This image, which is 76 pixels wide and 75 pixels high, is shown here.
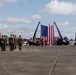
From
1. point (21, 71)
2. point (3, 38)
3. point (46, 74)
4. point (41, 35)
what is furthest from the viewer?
Result: point (41, 35)

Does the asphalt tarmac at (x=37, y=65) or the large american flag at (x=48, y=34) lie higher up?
the large american flag at (x=48, y=34)

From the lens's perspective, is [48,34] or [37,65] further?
[48,34]

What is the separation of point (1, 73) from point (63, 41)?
5628 cm

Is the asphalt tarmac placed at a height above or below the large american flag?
below

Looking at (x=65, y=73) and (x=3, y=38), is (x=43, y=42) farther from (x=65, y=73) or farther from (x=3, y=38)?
(x=65, y=73)

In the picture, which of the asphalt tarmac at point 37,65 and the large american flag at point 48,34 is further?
the large american flag at point 48,34

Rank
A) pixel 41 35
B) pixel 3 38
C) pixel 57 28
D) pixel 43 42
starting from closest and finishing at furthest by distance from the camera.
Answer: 1. pixel 3 38
2. pixel 43 42
3. pixel 41 35
4. pixel 57 28

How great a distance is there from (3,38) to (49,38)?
31.0m

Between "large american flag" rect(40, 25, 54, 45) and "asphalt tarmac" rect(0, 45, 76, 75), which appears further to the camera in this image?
"large american flag" rect(40, 25, 54, 45)

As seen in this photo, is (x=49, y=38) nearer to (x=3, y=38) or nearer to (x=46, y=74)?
(x=3, y=38)

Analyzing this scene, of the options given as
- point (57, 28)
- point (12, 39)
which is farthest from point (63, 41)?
point (12, 39)

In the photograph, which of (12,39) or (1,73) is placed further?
(12,39)

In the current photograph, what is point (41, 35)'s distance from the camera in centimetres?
6744

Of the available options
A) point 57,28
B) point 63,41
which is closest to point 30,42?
point 63,41
